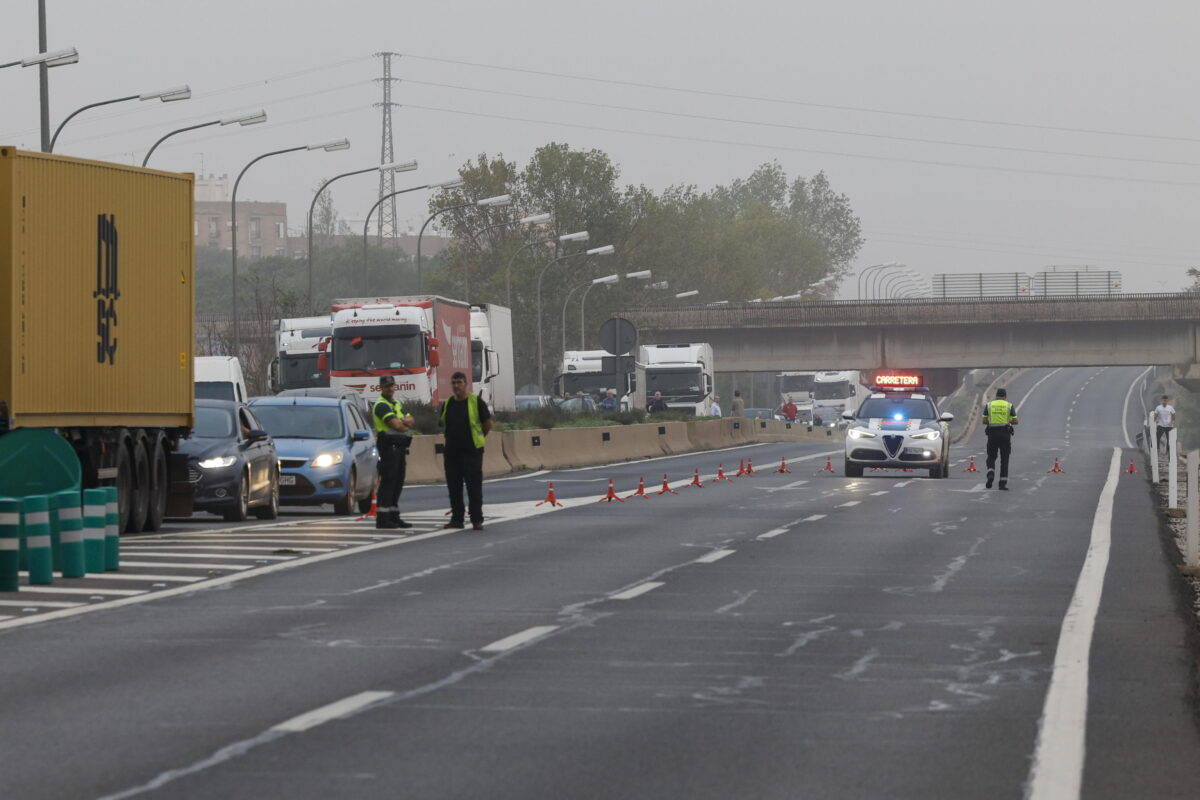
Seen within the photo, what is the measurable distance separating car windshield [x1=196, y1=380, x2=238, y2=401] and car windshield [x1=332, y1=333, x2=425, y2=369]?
26.7 feet

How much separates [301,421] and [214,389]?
8571 mm

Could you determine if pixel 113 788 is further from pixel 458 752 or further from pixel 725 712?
pixel 725 712

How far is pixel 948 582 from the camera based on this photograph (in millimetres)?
16750

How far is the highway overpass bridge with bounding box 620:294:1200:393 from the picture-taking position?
90.6 m

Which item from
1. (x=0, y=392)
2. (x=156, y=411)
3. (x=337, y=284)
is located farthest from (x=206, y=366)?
(x=337, y=284)

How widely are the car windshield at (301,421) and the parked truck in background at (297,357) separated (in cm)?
1947

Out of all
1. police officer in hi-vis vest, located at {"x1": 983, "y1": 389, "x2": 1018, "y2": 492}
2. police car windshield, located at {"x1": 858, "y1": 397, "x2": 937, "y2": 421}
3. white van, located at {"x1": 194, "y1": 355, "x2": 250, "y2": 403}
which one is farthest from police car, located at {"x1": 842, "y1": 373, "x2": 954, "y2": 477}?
white van, located at {"x1": 194, "y1": 355, "x2": 250, "y2": 403}

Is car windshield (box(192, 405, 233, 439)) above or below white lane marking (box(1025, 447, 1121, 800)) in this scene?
above

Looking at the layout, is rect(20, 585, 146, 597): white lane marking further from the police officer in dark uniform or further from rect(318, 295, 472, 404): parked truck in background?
rect(318, 295, 472, 404): parked truck in background

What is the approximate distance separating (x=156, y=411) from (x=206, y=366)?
49.5 feet

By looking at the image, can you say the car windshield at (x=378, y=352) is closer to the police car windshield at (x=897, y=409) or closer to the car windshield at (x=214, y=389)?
the car windshield at (x=214, y=389)

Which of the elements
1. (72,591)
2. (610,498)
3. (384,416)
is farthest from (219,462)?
(72,591)

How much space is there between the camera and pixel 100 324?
21.2m

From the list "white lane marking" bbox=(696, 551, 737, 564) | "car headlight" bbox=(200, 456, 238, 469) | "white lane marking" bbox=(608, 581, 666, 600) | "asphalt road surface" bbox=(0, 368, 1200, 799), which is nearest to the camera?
"asphalt road surface" bbox=(0, 368, 1200, 799)
